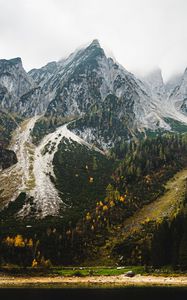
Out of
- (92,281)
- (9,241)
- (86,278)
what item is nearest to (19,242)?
(9,241)

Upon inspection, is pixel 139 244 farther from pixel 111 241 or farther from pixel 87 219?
pixel 87 219

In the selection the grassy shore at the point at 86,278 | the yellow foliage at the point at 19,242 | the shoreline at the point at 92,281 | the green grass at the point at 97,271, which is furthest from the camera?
the yellow foliage at the point at 19,242
